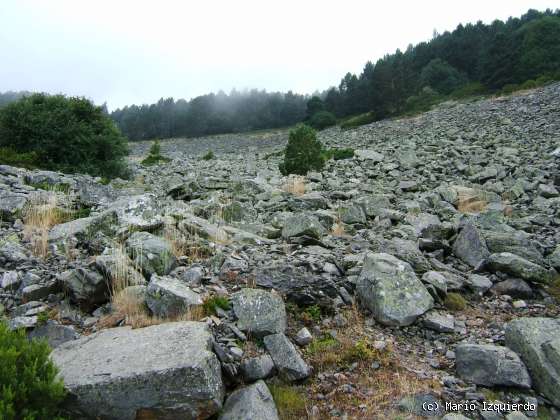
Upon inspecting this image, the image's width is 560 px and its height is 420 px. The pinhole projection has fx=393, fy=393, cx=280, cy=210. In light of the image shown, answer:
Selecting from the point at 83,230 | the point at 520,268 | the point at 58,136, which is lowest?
the point at 520,268

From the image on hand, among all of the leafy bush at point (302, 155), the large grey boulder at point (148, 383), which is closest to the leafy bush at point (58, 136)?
the leafy bush at point (302, 155)

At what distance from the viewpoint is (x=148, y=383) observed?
299 centimetres

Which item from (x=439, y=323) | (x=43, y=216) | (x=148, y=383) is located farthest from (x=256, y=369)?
(x=43, y=216)

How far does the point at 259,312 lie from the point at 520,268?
12.4ft

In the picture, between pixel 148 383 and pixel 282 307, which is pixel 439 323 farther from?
pixel 148 383

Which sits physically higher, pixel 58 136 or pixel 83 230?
pixel 58 136

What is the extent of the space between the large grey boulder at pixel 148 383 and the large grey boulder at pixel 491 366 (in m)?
2.29

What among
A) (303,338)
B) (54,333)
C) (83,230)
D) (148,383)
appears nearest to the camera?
(148,383)

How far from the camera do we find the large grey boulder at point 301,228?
659 centimetres

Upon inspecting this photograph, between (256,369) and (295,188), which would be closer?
(256,369)

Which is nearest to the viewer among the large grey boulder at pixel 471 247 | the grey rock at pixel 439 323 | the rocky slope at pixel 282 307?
the rocky slope at pixel 282 307

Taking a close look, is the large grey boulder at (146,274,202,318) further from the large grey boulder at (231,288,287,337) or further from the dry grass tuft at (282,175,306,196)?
the dry grass tuft at (282,175,306,196)

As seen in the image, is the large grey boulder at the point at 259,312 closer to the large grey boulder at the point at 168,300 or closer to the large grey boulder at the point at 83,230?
the large grey boulder at the point at 168,300

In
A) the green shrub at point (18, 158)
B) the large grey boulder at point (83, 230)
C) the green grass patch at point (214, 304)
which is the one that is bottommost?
the green grass patch at point (214, 304)
